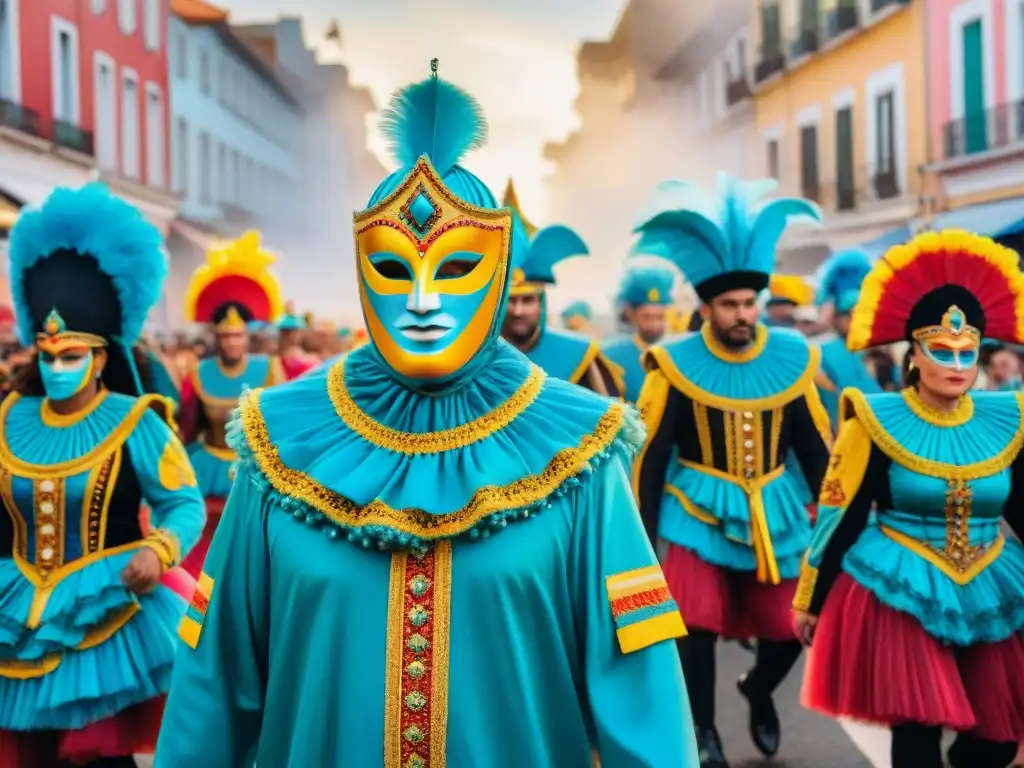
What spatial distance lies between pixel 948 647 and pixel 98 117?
24.2 meters

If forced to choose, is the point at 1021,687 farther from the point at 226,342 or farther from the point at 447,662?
the point at 226,342

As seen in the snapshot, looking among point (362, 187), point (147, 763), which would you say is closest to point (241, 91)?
point (147, 763)

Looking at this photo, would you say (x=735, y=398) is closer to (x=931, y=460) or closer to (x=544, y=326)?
(x=931, y=460)

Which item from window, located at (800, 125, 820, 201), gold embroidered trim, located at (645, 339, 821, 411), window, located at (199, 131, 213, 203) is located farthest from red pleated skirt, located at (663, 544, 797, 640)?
window, located at (199, 131, 213, 203)

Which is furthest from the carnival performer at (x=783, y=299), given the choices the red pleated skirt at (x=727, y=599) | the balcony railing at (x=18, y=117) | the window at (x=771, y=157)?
the window at (x=771, y=157)

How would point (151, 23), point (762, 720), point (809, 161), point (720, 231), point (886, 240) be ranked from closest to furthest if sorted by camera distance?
point (762, 720), point (720, 231), point (886, 240), point (809, 161), point (151, 23)

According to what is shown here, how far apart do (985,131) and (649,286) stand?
421 inches

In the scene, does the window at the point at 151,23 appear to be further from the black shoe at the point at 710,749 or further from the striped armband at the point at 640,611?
the striped armband at the point at 640,611

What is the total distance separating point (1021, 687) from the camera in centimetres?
500

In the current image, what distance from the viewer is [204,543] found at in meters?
8.90

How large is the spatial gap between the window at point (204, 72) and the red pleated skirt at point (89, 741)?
3119 cm

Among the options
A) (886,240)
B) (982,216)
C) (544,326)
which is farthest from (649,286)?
(886,240)

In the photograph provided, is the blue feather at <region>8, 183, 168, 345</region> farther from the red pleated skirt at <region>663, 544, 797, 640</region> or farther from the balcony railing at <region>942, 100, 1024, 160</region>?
the balcony railing at <region>942, 100, 1024, 160</region>

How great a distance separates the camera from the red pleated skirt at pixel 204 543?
840 centimetres
